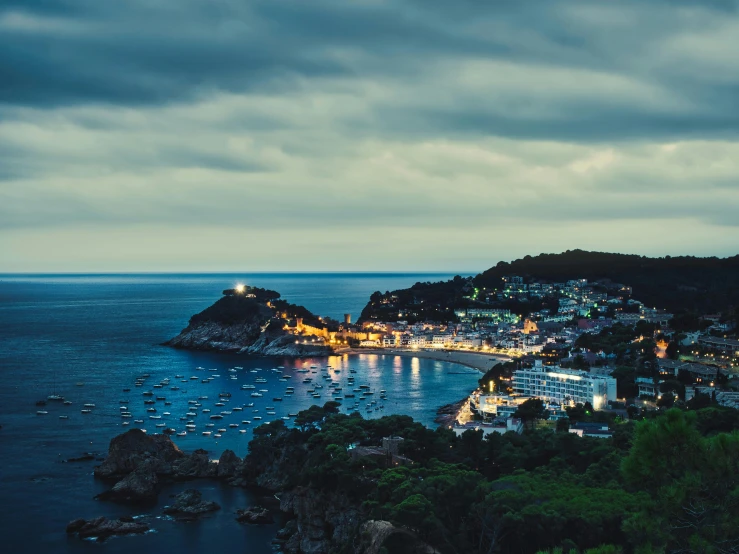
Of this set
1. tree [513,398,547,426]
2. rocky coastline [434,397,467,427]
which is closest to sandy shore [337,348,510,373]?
rocky coastline [434,397,467,427]

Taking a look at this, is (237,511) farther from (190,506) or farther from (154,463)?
(154,463)

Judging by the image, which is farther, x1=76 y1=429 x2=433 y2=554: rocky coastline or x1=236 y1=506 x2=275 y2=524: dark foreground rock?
x1=236 y1=506 x2=275 y2=524: dark foreground rock

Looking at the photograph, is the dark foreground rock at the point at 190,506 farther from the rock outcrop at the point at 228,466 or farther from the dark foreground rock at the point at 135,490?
the rock outcrop at the point at 228,466

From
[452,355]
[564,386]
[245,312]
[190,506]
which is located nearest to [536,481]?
[190,506]

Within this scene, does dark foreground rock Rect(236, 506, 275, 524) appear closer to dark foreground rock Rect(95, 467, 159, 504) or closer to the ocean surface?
the ocean surface

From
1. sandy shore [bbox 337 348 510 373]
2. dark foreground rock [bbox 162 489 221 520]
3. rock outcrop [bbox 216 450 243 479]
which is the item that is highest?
rock outcrop [bbox 216 450 243 479]

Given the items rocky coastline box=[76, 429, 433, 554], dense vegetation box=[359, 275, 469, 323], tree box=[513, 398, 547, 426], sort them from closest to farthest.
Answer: rocky coastline box=[76, 429, 433, 554], tree box=[513, 398, 547, 426], dense vegetation box=[359, 275, 469, 323]
